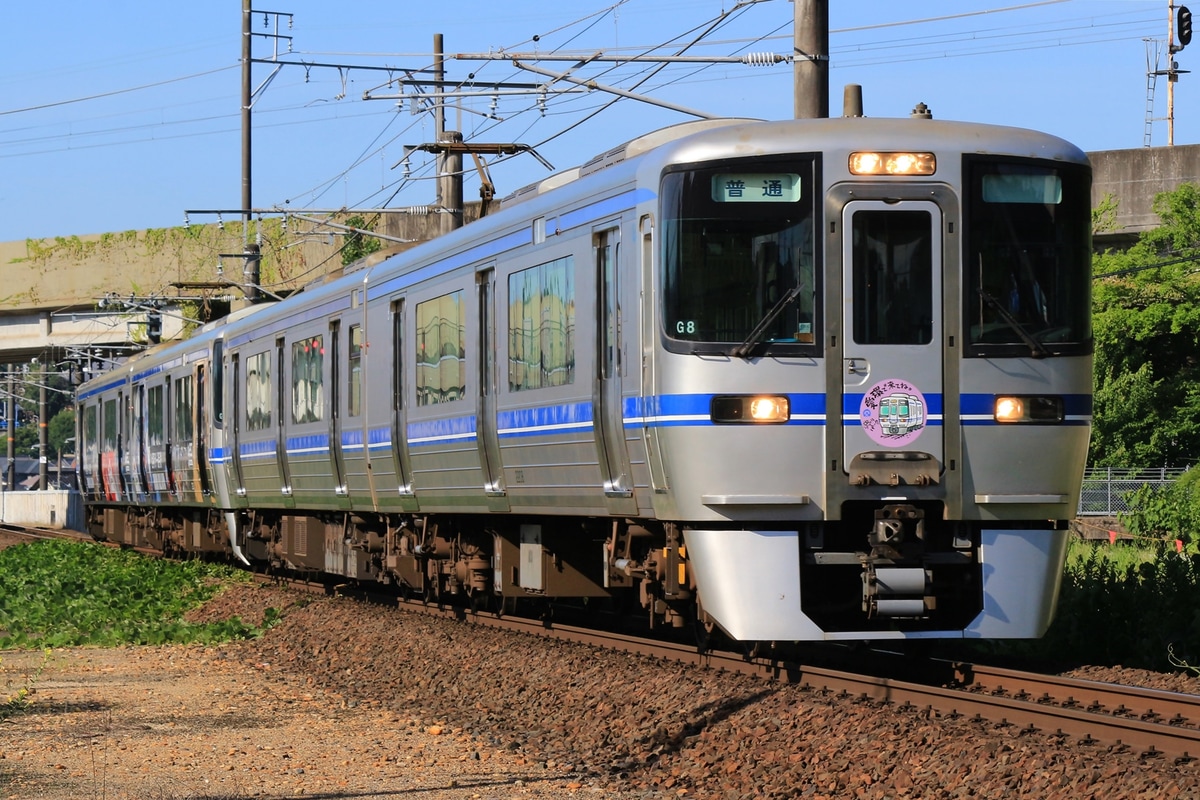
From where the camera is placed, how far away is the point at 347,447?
1661cm

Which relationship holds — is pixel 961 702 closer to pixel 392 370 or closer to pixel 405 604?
pixel 392 370

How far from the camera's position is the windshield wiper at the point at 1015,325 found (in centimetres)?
962

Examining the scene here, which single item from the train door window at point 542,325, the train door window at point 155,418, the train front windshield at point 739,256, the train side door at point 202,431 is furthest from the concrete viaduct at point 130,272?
the train front windshield at point 739,256

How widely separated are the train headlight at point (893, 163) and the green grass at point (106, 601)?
339 inches

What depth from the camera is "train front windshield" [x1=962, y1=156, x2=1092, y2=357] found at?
31.7ft

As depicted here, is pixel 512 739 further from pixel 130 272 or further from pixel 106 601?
pixel 130 272

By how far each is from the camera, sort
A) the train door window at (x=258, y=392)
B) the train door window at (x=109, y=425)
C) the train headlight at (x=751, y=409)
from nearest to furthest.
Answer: the train headlight at (x=751, y=409), the train door window at (x=258, y=392), the train door window at (x=109, y=425)

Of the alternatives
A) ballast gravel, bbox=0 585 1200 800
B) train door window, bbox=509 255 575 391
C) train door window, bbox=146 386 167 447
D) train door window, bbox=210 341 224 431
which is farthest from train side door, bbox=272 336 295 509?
train door window, bbox=146 386 167 447

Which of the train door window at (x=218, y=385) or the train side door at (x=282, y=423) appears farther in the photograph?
the train door window at (x=218, y=385)

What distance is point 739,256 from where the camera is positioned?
9.58 meters

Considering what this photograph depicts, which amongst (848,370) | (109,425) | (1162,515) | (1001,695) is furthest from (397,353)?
(109,425)

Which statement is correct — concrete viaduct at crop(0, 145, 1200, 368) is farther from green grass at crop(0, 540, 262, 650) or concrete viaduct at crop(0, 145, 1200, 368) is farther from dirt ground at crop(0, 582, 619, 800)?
dirt ground at crop(0, 582, 619, 800)

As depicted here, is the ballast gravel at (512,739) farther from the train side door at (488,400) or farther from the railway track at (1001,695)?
the train side door at (488,400)

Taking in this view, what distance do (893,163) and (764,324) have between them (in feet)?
3.89
